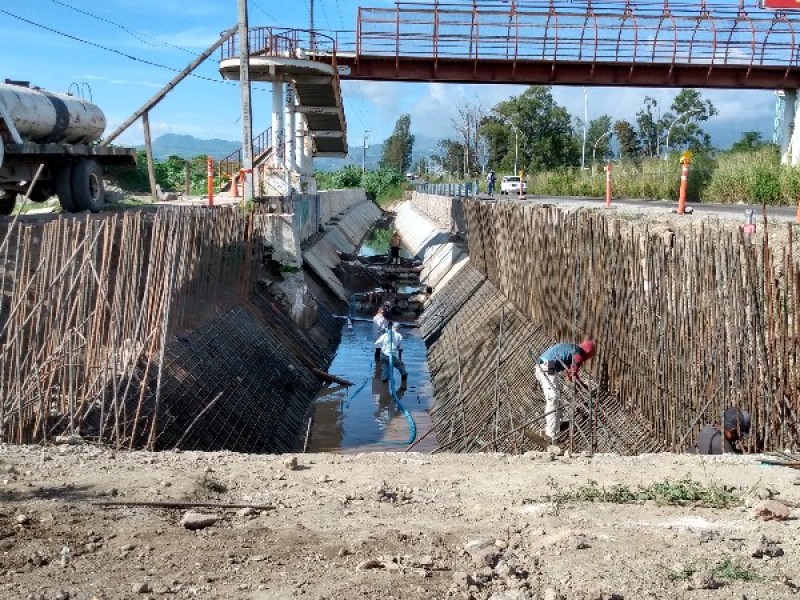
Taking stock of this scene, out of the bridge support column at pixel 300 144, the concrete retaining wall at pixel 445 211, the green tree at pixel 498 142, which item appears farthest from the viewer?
the green tree at pixel 498 142

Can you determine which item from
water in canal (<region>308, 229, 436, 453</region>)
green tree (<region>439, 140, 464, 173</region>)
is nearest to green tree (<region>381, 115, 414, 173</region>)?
green tree (<region>439, 140, 464, 173</region>)

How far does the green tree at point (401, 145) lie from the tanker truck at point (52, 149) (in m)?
113

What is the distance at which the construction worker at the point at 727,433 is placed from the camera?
7609 mm

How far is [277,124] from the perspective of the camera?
95.0 ft

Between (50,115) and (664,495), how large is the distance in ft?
48.6

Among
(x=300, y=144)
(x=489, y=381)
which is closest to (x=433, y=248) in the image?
(x=300, y=144)

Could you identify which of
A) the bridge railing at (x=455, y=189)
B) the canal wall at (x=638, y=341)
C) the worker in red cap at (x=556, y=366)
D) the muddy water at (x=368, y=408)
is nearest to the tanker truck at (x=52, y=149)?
the muddy water at (x=368, y=408)

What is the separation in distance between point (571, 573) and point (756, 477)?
2.64m

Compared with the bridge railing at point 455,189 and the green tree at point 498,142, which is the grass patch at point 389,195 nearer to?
the green tree at point 498,142

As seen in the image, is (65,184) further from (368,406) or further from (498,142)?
(498,142)

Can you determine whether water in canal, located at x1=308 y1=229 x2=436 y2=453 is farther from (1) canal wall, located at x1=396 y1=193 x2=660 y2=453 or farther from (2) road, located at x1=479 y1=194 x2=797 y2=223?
(2) road, located at x1=479 y1=194 x2=797 y2=223

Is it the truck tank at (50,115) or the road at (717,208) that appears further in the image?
→ the road at (717,208)

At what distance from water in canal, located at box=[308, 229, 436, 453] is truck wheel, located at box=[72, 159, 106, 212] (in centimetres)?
626

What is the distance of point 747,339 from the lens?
7492 mm
